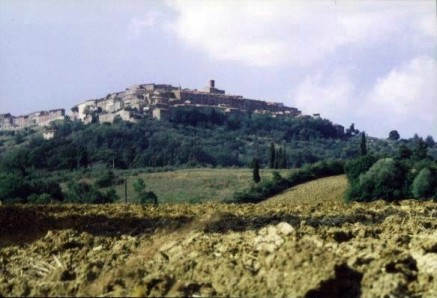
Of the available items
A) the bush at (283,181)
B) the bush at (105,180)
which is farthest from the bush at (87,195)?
the bush at (283,181)

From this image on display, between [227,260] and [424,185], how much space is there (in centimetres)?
3591

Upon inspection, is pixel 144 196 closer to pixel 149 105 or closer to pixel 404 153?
pixel 404 153

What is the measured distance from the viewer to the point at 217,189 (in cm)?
6169

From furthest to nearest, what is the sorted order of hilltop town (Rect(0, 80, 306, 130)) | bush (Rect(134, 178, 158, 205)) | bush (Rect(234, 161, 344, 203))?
hilltop town (Rect(0, 80, 306, 130)) < bush (Rect(234, 161, 344, 203)) < bush (Rect(134, 178, 158, 205))

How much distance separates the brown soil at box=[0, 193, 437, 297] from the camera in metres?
7.42

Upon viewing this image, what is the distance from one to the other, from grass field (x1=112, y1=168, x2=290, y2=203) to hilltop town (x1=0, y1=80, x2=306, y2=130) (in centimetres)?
6010

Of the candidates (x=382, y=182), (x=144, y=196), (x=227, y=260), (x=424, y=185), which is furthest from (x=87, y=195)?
(x=227, y=260)

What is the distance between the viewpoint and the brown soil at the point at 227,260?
7.42m

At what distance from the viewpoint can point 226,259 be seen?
8.86 meters

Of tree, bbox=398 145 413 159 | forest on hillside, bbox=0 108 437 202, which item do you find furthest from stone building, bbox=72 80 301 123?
tree, bbox=398 145 413 159

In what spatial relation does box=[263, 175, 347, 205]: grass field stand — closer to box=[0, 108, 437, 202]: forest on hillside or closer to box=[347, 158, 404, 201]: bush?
box=[347, 158, 404, 201]: bush

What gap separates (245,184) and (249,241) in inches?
2026

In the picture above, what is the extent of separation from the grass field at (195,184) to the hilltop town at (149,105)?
197 ft

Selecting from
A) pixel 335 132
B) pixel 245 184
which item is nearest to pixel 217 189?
pixel 245 184
